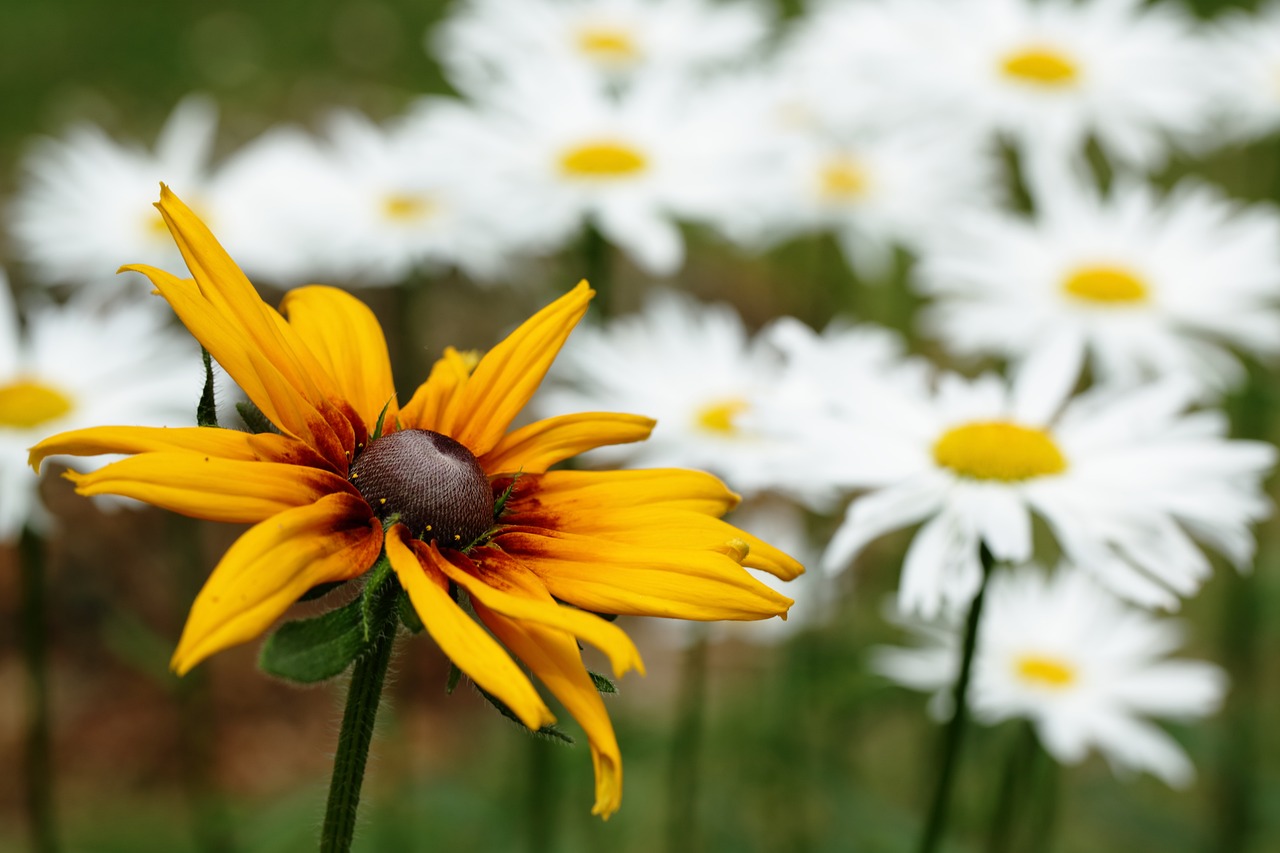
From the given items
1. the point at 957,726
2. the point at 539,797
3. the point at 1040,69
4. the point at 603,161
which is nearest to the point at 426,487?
the point at 957,726

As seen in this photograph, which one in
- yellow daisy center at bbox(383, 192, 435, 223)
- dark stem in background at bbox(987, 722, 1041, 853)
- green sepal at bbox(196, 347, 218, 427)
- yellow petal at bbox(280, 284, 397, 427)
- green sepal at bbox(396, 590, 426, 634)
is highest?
yellow daisy center at bbox(383, 192, 435, 223)

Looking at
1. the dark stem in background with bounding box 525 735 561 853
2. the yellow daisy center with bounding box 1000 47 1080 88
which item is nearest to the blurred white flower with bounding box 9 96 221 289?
the dark stem in background with bounding box 525 735 561 853

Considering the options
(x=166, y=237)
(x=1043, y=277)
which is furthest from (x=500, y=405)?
(x=166, y=237)

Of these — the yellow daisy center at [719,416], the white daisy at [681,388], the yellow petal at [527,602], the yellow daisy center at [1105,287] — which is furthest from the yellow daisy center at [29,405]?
the yellow daisy center at [1105,287]

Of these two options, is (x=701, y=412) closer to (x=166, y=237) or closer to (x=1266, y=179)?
(x=166, y=237)

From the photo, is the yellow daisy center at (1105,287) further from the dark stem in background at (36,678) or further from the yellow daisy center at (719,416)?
the dark stem in background at (36,678)

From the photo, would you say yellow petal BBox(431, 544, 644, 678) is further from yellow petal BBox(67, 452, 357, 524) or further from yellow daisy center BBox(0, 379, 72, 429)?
yellow daisy center BBox(0, 379, 72, 429)

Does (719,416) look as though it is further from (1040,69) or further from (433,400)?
(433,400)
